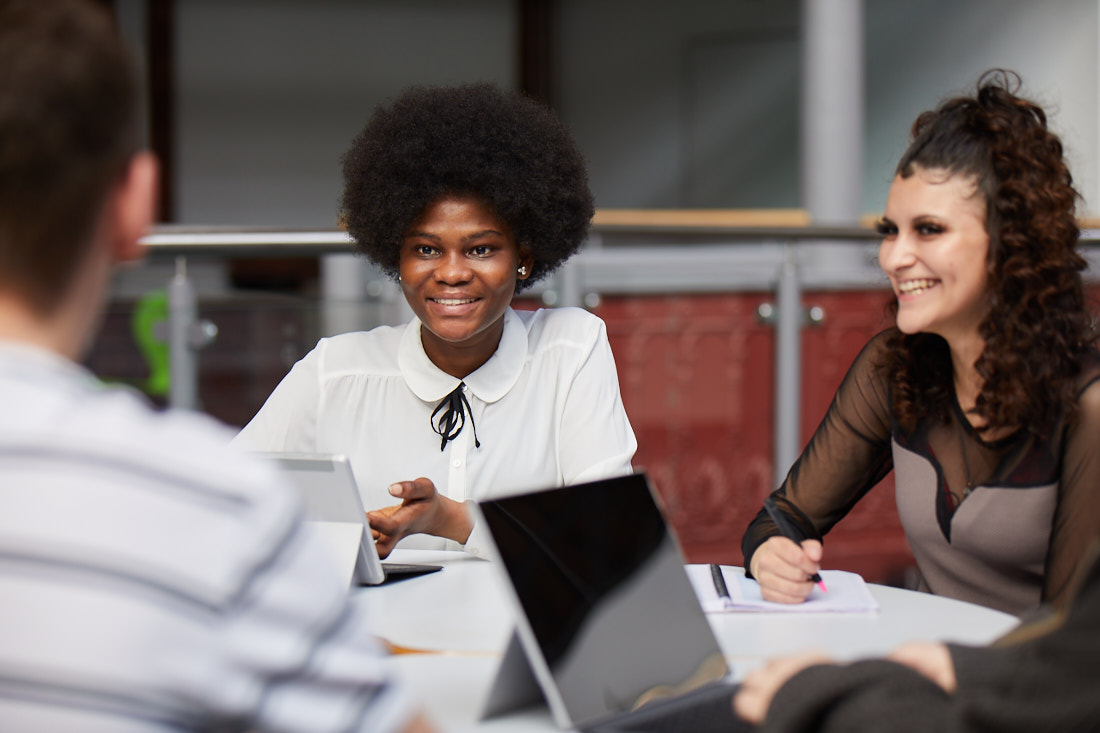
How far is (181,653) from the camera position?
642 millimetres

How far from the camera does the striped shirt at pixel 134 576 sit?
634mm

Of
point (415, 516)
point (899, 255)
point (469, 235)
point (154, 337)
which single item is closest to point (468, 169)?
point (469, 235)

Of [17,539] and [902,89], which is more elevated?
[902,89]

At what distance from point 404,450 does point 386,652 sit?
746 millimetres

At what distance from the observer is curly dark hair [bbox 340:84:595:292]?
2.02m

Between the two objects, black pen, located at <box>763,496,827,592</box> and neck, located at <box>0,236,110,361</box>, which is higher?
neck, located at <box>0,236,110,361</box>

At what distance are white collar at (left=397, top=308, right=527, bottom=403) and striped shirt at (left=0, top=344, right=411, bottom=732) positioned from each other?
134 cm

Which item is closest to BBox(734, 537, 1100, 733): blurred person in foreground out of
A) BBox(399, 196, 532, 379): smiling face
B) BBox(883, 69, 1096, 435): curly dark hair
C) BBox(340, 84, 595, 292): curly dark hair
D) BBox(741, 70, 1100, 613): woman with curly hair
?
BBox(741, 70, 1100, 613): woman with curly hair

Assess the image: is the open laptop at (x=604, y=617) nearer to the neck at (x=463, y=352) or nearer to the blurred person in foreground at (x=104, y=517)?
the blurred person in foreground at (x=104, y=517)

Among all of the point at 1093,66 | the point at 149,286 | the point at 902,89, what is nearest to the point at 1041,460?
the point at 149,286

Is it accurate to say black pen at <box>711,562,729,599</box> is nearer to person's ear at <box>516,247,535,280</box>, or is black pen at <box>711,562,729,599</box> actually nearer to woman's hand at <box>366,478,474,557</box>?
woman's hand at <box>366,478,474,557</box>

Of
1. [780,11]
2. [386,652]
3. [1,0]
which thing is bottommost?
[386,652]

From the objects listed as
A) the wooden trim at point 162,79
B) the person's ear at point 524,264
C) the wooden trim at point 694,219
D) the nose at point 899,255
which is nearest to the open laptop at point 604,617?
the nose at point 899,255

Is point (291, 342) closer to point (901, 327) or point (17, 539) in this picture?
point (901, 327)
